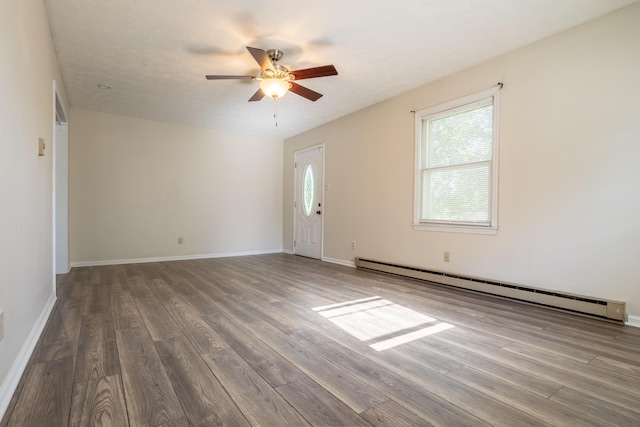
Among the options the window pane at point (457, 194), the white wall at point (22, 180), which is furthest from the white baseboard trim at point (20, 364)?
the window pane at point (457, 194)

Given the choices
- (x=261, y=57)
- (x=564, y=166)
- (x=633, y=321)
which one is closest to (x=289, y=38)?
(x=261, y=57)

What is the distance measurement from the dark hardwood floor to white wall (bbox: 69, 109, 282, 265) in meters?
2.16

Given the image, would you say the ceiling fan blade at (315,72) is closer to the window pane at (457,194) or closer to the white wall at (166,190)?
the window pane at (457,194)

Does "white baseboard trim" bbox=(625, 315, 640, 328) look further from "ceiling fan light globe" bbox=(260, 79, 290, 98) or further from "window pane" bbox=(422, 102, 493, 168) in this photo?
"ceiling fan light globe" bbox=(260, 79, 290, 98)

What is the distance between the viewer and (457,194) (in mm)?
3738

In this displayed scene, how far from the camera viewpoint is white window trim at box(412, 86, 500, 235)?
10.9 ft

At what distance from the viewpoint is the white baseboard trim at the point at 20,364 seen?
1386mm

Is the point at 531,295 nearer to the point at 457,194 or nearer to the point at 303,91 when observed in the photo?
the point at 457,194

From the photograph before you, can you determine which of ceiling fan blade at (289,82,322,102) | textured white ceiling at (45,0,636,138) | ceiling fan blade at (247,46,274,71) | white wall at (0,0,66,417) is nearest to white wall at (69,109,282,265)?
textured white ceiling at (45,0,636,138)

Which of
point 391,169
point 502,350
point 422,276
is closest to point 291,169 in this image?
point 391,169

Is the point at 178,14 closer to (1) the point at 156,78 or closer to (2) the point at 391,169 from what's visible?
(1) the point at 156,78

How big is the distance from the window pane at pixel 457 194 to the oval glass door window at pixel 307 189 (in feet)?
8.34

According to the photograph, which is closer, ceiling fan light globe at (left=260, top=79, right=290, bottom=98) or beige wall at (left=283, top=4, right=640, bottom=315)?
beige wall at (left=283, top=4, right=640, bottom=315)

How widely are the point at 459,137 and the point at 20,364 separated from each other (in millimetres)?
4156
